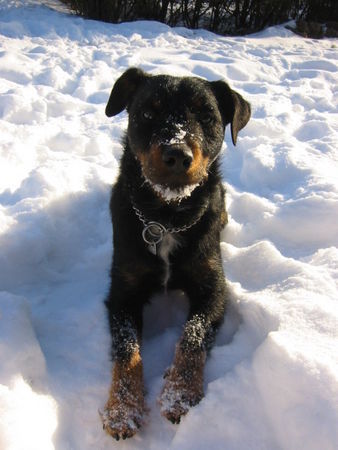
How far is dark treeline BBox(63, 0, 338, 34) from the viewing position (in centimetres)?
1022

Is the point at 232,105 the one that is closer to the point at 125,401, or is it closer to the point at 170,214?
the point at 170,214

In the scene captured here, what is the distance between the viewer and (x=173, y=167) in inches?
88.7

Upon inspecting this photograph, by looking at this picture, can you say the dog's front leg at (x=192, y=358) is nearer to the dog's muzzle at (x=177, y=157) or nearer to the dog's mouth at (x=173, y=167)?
the dog's mouth at (x=173, y=167)

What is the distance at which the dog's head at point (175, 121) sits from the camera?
229 centimetres

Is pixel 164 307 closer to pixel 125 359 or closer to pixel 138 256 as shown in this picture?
pixel 138 256

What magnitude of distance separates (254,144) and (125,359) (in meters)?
3.48

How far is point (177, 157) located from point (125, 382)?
128 centimetres

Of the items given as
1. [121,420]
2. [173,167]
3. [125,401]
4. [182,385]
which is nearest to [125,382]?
[125,401]

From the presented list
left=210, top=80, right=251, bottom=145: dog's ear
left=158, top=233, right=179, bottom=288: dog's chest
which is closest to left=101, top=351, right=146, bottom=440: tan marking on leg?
left=158, top=233, right=179, bottom=288: dog's chest

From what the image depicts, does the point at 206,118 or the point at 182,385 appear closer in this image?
the point at 182,385

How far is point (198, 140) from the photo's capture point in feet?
8.11

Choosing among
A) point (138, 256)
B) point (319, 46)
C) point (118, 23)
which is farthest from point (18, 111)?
point (319, 46)

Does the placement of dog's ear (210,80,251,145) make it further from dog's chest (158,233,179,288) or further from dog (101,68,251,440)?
dog's chest (158,233,179,288)

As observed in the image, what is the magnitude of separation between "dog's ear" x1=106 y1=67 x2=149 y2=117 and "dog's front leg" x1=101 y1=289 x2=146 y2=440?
5.00ft
